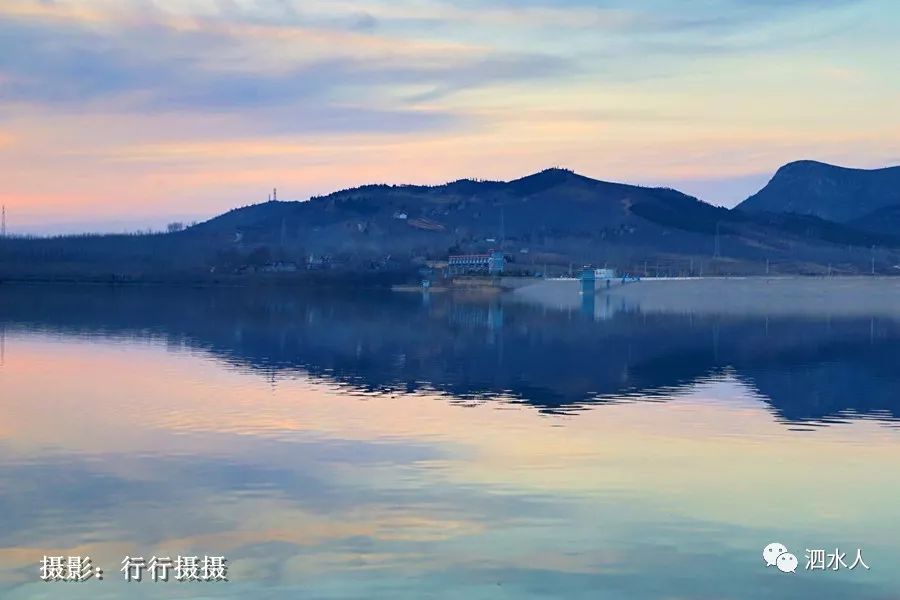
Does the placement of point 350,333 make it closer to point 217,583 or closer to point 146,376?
point 146,376

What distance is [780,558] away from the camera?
21.3m

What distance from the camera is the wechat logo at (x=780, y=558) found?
68.8 feet

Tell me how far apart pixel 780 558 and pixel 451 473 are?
33.3 feet

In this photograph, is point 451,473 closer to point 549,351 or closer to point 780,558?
point 780,558

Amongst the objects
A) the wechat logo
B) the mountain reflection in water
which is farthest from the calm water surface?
the mountain reflection in water

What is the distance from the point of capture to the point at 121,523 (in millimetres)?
23656

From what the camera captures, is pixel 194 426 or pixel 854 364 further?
pixel 854 364

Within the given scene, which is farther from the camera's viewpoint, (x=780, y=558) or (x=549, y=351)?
(x=549, y=351)

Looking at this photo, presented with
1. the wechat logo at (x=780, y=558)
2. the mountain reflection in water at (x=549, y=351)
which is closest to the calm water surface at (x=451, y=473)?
the wechat logo at (x=780, y=558)

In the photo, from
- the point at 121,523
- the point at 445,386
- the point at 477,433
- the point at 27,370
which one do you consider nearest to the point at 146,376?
the point at 27,370

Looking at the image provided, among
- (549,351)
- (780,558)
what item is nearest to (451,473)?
(780,558)

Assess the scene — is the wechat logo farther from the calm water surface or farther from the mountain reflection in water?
the mountain reflection in water

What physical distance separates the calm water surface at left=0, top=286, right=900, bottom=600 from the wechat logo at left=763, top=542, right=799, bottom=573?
0.73 feet

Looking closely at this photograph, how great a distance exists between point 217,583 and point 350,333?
67.3m
